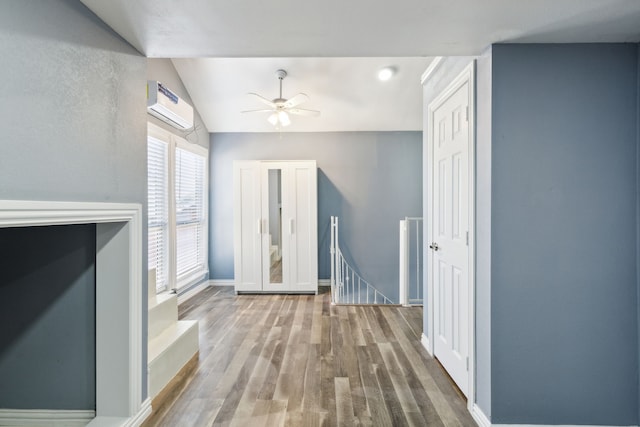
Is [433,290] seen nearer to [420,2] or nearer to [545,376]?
[545,376]

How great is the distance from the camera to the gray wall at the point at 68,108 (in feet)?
3.94

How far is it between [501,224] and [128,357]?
7.34 feet

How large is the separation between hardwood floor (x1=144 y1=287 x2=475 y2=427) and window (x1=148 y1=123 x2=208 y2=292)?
78 cm

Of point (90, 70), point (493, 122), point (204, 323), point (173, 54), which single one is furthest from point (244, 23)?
point (204, 323)

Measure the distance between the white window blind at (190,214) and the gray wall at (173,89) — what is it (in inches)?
9.5

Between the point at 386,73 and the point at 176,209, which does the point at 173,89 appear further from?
the point at 386,73

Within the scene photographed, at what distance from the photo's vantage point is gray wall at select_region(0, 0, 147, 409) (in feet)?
3.94

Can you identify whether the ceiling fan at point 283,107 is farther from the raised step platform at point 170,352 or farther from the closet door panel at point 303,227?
the raised step platform at point 170,352

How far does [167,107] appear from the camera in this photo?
143 inches

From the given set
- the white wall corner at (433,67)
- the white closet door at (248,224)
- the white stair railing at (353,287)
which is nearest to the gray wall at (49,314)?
the white wall corner at (433,67)

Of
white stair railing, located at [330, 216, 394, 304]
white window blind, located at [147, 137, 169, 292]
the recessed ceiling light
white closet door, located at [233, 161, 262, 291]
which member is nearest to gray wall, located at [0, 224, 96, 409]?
white window blind, located at [147, 137, 169, 292]

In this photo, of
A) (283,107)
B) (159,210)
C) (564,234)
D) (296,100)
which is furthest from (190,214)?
(564,234)

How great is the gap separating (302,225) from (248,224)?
80cm

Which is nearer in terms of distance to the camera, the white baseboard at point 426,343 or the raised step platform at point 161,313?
the raised step platform at point 161,313
